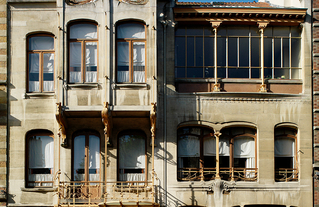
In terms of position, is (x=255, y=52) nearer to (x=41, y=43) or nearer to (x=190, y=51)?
(x=190, y=51)

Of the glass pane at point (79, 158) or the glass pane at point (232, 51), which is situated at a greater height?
the glass pane at point (232, 51)

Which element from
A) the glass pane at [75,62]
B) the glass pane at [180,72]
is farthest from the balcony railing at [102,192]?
the glass pane at [180,72]

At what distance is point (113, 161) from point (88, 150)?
1.28 meters

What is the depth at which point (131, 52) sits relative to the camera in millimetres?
17547

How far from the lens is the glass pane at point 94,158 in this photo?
17.7 meters

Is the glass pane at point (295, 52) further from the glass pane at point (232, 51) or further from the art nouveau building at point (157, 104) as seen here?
the glass pane at point (232, 51)

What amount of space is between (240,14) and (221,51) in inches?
74.5

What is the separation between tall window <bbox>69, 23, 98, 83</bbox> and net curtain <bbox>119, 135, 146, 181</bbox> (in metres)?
3.11

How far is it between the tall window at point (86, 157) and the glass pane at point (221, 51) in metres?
6.70

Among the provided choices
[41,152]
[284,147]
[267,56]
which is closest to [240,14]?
[267,56]

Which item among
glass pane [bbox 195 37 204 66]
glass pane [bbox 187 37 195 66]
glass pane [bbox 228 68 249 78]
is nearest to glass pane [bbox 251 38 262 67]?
glass pane [bbox 228 68 249 78]

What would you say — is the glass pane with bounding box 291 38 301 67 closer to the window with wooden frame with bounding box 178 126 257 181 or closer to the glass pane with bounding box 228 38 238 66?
the glass pane with bounding box 228 38 238 66

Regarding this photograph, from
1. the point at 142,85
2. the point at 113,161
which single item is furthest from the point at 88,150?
the point at 142,85

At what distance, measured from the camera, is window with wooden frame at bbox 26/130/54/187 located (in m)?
17.7
